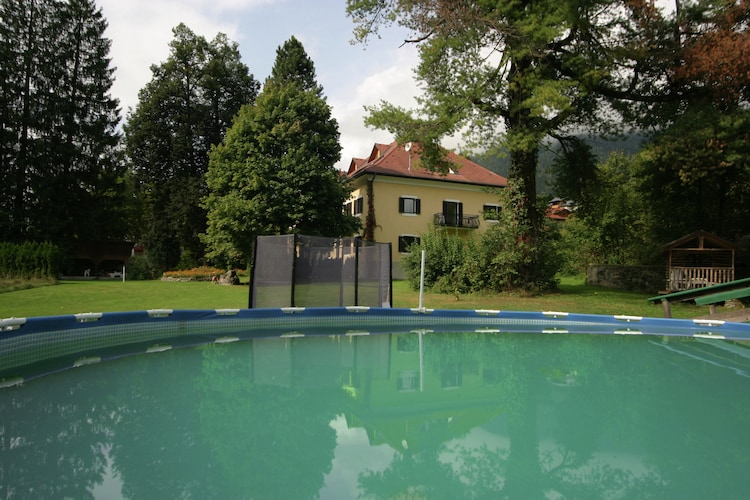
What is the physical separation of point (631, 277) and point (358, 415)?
724 inches

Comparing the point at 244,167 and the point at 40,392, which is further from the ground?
the point at 244,167

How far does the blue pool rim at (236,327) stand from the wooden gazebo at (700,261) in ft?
21.8

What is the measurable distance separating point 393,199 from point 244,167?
33.4 feet

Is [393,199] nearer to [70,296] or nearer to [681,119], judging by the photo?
[681,119]

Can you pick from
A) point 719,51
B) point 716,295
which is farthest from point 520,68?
point 716,295

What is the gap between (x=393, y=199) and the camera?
28.9 meters

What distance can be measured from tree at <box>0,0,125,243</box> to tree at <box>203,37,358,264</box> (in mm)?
8820

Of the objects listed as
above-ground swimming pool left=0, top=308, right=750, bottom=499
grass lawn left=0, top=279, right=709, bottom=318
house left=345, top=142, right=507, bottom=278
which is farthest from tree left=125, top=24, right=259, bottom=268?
above-ground swimming pool left=0, top=308, right=750, bottom=499

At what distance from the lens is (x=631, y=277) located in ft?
62.9

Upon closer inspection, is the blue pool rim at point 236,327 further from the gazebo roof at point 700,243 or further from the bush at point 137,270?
the bush at point 137,270

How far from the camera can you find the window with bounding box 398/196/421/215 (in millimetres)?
29184

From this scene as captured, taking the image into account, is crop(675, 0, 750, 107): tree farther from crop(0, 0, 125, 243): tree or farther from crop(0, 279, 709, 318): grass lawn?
crop(0, 0, 125, 243): tree

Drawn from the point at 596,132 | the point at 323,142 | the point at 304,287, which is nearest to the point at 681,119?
the point at 596,132

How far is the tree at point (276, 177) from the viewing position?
20.8 meters
